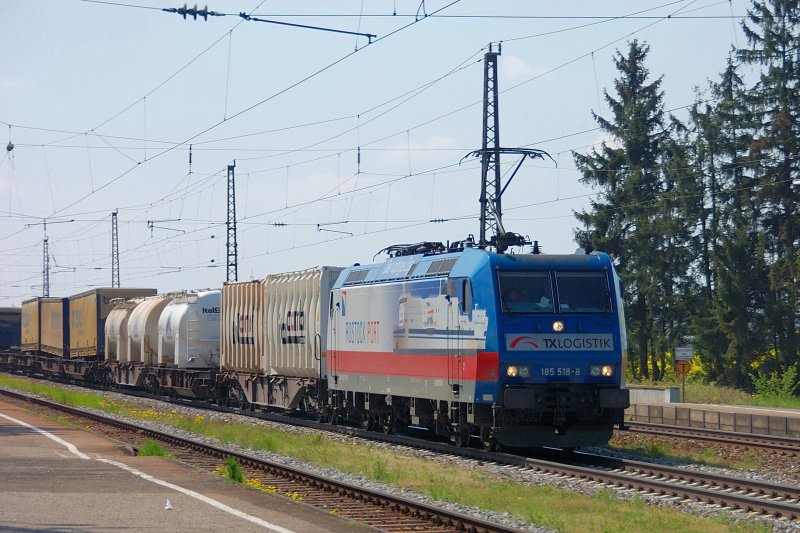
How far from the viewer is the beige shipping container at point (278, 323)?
92.6ft

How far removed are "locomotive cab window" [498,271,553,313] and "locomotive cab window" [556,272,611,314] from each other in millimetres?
224

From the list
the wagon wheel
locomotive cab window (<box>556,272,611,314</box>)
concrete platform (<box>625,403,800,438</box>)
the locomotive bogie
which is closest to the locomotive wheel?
the wagon wheel

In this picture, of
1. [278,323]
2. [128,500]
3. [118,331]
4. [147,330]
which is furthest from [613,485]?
[118,331]

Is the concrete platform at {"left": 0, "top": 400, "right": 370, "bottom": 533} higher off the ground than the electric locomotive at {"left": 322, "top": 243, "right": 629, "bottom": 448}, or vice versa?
the electric locomotive at {"left": 322, "top": 243, "right": 629, "bottom": 448}

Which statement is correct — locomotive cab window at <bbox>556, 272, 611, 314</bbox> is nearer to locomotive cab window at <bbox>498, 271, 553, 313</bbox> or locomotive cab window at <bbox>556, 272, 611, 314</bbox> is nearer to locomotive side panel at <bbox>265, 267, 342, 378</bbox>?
locomotive cab window at <bbox>498, 271, 553, 313</bbox>

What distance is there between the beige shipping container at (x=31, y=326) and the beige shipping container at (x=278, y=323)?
25365 mm

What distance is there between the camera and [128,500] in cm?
1387

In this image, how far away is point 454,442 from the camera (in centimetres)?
2270

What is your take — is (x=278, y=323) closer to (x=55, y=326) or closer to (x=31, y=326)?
(x=55, y=326)

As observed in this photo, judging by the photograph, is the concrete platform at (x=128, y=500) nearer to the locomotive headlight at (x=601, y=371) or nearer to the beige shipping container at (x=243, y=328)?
the locomotive headlight at (x=601, y=371)

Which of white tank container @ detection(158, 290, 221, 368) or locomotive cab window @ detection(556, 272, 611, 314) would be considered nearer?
locomotive cab window @ detection(556, 272, 611, 314)

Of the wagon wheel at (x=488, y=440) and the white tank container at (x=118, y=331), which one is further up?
the white tank container at (x=118, y=331)

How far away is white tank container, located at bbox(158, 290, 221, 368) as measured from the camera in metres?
38.3

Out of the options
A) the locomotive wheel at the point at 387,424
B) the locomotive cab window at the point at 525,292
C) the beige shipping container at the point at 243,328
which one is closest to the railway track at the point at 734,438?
the locomotive cab window at the point at 525,292
